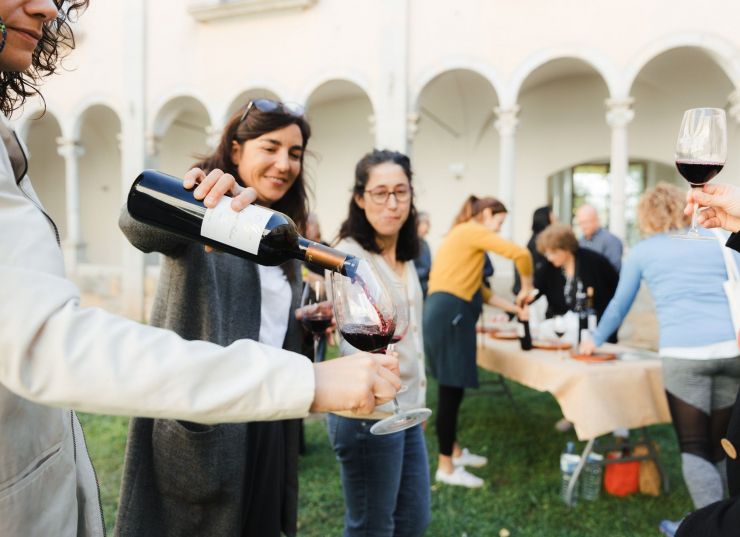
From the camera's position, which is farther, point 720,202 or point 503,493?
point 503,493

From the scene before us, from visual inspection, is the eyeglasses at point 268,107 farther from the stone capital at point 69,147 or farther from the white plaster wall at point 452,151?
the stone capital at point 69,147

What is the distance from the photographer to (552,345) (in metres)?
4.31

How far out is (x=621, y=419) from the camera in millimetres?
3520

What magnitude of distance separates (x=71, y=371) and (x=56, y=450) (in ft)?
1.13

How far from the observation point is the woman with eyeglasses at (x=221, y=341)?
4.96ft

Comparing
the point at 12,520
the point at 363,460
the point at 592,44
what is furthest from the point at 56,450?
the point at 592,44

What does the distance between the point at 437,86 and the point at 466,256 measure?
910cm

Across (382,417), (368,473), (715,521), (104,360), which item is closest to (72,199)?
(368,473)

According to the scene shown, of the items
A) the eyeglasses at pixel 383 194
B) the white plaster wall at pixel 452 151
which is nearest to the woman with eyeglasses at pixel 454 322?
the eyeglasses at pixel 383 194

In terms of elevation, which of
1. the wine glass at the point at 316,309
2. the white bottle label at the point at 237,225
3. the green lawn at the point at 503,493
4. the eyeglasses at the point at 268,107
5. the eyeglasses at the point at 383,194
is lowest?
the green lawn at the point at 503,493

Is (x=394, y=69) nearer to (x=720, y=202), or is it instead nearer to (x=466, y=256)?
Result: (x=466, y=256)

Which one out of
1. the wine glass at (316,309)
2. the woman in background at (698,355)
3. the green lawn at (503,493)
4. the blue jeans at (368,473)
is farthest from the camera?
the green lawn at (503,493)

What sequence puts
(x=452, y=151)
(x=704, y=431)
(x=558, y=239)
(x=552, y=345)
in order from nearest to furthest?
(x=704, y=431)
(x=552, y=345)
(x=558, y=239)
(x=452, y=151)

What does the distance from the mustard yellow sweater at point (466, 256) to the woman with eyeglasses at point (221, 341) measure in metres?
2.21
